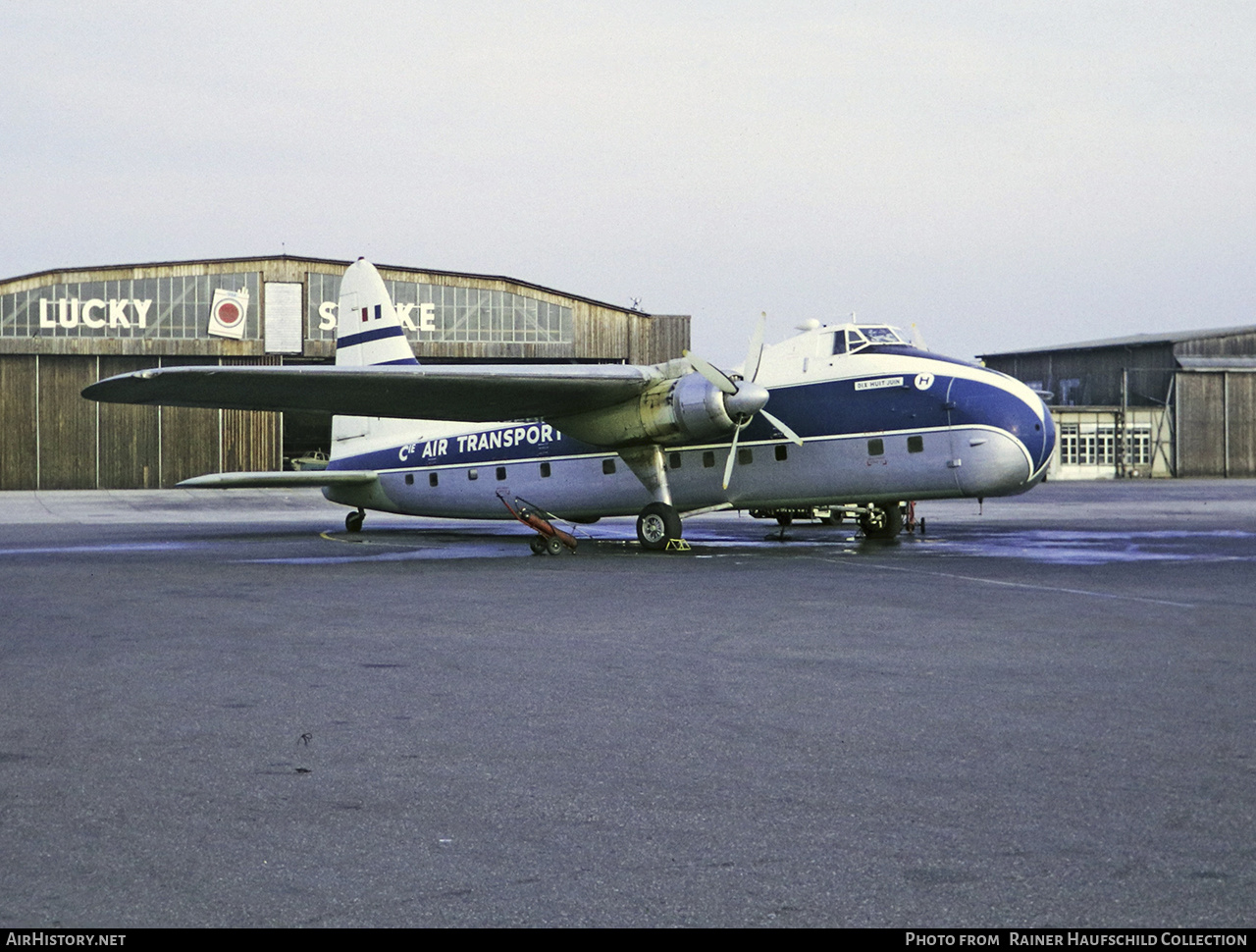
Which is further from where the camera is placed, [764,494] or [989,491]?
[764,494]

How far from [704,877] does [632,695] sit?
3.53 meters

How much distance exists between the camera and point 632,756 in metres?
6.37

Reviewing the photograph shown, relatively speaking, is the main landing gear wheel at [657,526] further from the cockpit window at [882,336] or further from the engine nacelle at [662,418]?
the cockpit window at [882,336]

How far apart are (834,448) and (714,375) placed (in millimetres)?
2545

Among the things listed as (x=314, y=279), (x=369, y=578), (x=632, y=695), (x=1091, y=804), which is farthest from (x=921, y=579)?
(x=314, y=279)

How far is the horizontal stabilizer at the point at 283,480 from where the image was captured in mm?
25672

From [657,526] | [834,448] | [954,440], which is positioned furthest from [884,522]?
[657,526]

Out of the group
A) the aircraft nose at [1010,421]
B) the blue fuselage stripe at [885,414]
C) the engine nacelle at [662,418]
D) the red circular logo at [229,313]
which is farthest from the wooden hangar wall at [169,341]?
the aircraft nose at [1010,421]

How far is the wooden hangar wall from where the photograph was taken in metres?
57.0

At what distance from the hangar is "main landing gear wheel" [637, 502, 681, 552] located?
178ft

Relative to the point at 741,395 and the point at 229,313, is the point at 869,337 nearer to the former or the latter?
the point at 741,395

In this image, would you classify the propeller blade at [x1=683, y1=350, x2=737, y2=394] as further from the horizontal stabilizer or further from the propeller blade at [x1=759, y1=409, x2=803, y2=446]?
the horizontal stabilizer
